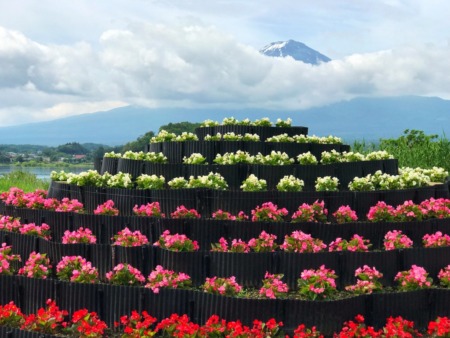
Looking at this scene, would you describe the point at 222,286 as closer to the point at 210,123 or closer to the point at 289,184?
the point at 289,184

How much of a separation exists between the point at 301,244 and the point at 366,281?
152 cm

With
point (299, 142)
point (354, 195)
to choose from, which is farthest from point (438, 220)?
point (299, 142)

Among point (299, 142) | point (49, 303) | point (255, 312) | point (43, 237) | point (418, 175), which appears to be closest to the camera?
point (255, 312)

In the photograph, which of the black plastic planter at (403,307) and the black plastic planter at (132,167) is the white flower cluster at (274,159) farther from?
the black plastic planter at (403,307)

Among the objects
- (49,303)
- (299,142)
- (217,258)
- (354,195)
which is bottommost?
(49,303)

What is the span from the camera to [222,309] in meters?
10.7

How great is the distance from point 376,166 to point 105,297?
9.82 m

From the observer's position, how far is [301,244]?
40.8 ft

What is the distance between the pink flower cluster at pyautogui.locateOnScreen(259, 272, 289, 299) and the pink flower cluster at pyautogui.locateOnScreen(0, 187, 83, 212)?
601 centimetres

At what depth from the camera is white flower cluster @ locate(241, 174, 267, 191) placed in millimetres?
14852

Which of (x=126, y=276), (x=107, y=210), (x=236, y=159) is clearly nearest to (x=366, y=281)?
(x=126, y=276)

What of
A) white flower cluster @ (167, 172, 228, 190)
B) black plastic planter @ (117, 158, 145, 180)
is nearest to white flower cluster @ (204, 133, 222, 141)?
black plastic planter @ (117, 158, 145, 180)

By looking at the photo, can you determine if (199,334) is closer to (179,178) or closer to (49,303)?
(49,303)

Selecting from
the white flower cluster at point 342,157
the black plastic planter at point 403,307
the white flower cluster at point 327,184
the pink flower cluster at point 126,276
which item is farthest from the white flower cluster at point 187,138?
the black plastic planter at point 403,307
